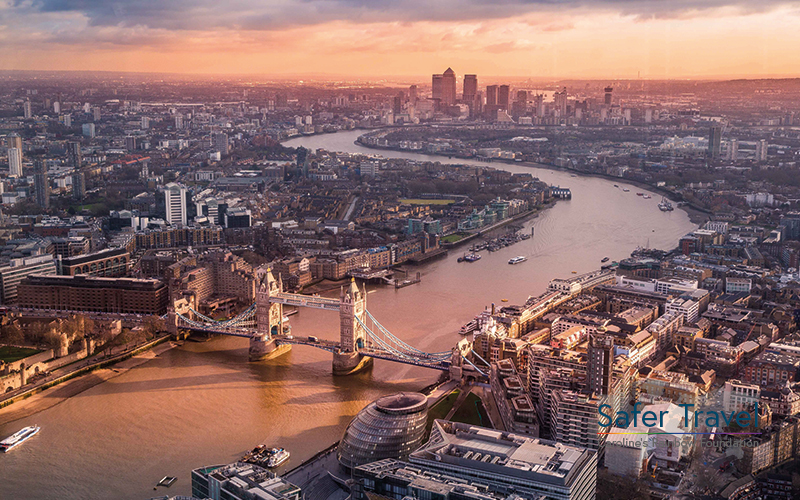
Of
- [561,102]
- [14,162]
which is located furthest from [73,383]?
[561,102]

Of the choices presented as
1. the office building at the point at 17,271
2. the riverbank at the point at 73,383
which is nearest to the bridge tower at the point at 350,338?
the riverbank at the point at 73,383

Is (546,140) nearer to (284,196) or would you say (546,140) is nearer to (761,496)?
(284,196)

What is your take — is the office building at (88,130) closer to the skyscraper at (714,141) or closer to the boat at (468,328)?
the skyscraper at (714,141)

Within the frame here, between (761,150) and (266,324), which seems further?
(761,150)

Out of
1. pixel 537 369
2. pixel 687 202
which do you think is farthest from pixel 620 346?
pixel 687 202

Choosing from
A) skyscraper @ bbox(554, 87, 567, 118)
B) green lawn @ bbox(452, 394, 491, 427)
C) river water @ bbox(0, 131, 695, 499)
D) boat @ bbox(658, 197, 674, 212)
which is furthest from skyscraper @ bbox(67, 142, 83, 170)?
green lawn @ bbox(452, 394, 491, 427)

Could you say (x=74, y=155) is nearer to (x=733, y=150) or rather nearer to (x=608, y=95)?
(x=608, y=95)

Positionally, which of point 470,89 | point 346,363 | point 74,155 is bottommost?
point 346,363

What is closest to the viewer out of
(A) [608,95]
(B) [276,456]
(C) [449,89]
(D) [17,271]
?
(B) [276,456]
